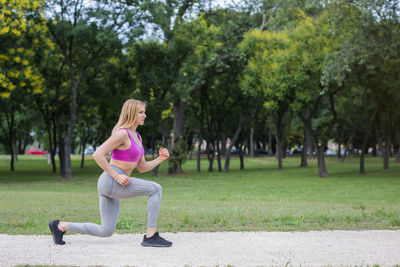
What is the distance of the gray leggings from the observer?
5547mm

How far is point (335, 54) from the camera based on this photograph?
23141mm

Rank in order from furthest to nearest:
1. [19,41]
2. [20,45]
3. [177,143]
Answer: [177,143], [20,45], [19,41]

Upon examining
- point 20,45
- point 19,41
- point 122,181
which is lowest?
point 122,181

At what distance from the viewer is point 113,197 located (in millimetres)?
5633

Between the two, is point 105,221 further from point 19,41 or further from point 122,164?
point 19,41

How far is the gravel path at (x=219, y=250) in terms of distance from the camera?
501cm

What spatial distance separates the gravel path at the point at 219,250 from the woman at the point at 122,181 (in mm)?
208

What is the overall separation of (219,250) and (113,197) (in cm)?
139

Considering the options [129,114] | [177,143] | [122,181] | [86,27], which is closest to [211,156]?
[177,143]

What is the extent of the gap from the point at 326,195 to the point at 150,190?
12.4m

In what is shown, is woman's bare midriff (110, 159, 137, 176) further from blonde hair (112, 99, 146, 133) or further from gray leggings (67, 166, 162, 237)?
blonde hair (112, 99, 146, 133)

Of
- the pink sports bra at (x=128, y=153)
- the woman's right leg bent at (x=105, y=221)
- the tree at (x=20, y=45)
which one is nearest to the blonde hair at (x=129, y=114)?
the pink sports bra at (x=128, y=153)

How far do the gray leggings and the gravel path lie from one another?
0.73 feet

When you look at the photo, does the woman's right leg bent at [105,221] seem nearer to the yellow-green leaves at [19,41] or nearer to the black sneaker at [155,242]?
the black sneaker at [155,242]
